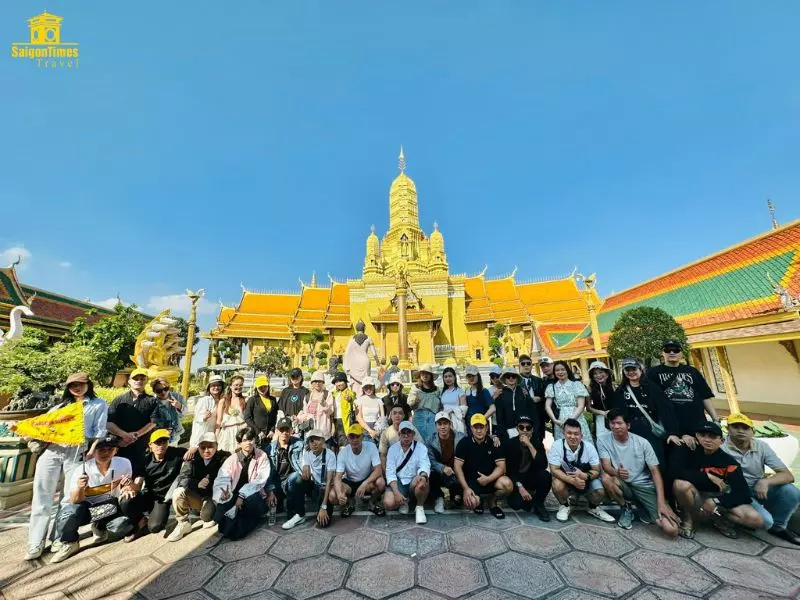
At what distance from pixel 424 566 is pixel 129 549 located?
2805 mm

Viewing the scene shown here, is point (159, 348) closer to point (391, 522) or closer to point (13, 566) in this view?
point (13, 566)

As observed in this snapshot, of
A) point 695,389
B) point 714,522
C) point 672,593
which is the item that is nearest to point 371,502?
point 672,593

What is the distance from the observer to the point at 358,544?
10.2 ft

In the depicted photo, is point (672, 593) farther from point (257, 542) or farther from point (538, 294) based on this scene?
point (538, 294)

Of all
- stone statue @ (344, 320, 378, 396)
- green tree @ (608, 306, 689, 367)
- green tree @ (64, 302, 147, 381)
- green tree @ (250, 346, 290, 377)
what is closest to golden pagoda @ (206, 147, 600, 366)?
green tree @ (250, 346, 290, 377)

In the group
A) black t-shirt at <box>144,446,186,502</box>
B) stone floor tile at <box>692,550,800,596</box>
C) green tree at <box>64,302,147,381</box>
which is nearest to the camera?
stone floor tile at <box>692,550,800,596</box>

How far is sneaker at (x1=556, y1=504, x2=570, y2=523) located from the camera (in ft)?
11.4

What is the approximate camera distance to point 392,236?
3712 cm

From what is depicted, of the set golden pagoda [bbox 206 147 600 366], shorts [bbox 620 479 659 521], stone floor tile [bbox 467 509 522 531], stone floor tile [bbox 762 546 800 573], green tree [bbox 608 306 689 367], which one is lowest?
stone floor tile [bbox 467 509 522 531]

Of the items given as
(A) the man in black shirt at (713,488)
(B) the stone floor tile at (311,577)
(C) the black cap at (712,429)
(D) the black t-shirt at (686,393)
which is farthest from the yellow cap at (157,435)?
(D) the black t-shirt at (686,393)

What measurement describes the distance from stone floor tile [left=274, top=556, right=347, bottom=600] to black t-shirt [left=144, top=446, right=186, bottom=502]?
1.84 m

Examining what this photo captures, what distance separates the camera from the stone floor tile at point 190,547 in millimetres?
2992

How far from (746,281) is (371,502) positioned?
12.3 m

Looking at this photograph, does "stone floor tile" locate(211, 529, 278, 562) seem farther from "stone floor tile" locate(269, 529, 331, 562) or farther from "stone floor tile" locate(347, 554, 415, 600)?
"stone floor tile" locate(347, 554, 415, 600)
